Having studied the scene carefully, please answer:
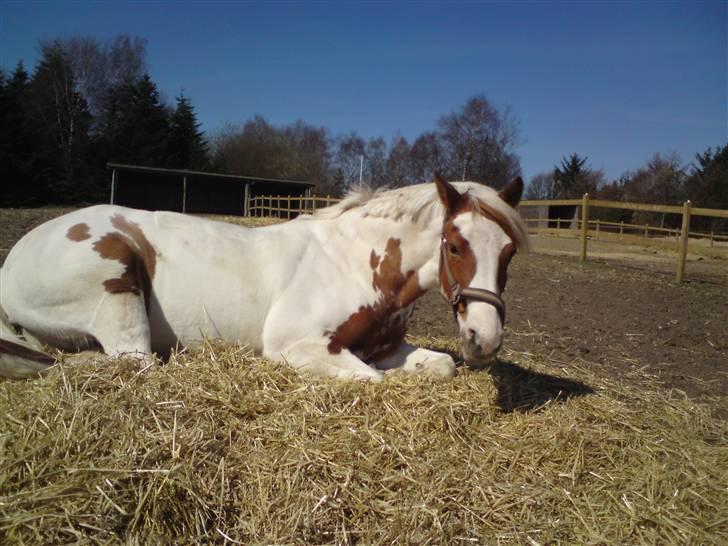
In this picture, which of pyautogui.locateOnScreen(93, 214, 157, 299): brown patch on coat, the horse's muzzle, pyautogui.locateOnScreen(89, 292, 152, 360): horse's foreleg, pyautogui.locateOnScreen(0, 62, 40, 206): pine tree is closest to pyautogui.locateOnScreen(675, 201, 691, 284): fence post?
the horse's muzzle

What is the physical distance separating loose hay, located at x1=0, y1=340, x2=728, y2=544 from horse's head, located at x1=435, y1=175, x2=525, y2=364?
43 centimetres

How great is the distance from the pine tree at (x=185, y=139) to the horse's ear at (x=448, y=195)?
4226 centimetres

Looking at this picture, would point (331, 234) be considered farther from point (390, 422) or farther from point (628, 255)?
point (628, 255)

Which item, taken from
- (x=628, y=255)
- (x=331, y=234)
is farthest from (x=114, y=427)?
(x=628, y=255)

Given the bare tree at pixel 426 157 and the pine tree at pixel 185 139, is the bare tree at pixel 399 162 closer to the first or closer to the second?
the bare tree at pixel 426 157

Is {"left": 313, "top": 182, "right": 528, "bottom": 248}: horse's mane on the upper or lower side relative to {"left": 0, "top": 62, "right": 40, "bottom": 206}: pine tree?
lower

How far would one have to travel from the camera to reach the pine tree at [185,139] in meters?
41.8

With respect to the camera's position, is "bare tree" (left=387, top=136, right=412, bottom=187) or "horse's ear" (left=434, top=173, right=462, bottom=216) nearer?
"horse's ear" (left=434, top=173, right=462, bottom=216)

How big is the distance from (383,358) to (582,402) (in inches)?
54.3

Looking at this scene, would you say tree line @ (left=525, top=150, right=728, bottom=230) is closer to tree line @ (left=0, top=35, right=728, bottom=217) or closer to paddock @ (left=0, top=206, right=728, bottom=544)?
tree line @ (left=0, top=35, right=728, bottom=217)

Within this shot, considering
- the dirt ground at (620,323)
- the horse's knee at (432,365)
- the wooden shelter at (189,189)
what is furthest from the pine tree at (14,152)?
the horse's knee at (432,365)

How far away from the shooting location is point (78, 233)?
10.4 feet

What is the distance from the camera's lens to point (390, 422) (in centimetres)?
257

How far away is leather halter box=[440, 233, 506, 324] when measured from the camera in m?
2.74
